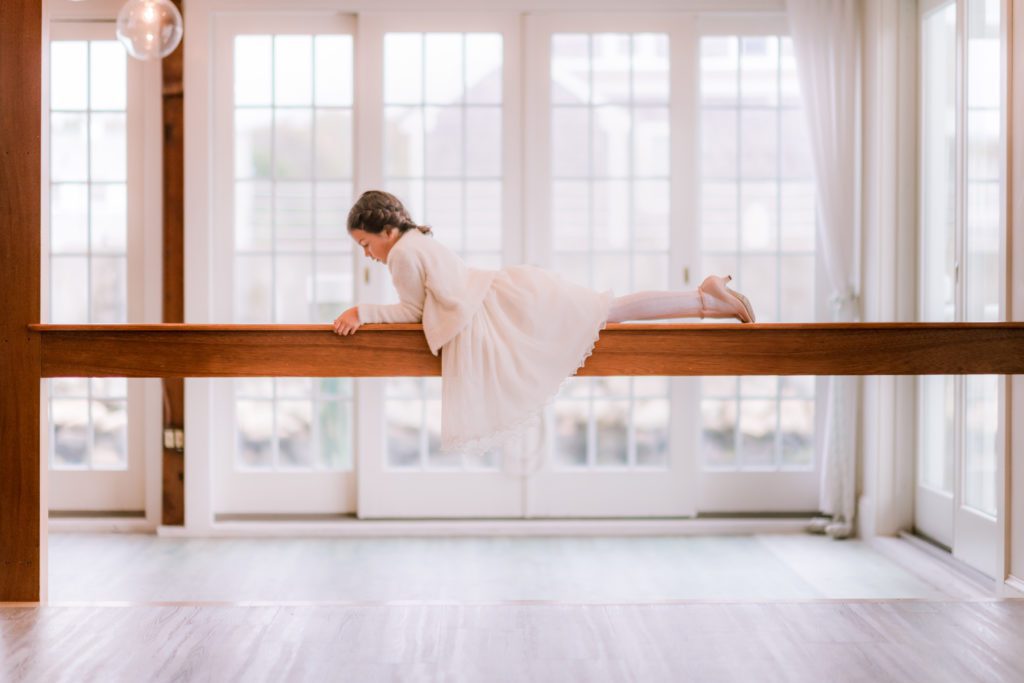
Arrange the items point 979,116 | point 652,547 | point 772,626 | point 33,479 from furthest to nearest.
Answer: point 652,547
point 979,116
point 33,479
point 772,626

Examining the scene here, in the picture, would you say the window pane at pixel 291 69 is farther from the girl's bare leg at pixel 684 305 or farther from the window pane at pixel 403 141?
the girl's bare leg at pixel 684 305

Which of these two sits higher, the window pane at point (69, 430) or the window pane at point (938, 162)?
the window pane at point (938, 162)

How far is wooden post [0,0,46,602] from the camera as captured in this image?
3.02 m

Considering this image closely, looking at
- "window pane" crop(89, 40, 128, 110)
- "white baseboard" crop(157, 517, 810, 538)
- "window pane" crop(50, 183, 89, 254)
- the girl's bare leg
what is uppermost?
"window pane" crop(89, 40, 128, 110)

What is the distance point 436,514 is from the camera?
459cm

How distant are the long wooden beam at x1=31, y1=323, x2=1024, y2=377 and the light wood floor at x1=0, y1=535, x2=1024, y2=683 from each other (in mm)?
744

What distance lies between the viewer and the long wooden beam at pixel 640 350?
9.47 feet

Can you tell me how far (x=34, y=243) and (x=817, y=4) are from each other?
3503mm

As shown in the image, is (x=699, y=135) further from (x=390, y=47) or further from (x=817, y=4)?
(x=390, y=47)

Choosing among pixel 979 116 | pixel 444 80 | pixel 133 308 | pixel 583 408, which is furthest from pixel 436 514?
pixel 979 116

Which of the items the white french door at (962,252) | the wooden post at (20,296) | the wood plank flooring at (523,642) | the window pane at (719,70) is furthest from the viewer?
the window pane at (719,70)

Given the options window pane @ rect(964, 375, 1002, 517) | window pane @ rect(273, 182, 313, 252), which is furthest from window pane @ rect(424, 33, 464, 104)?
window pane @ rect(964, 375, 1002, 517)

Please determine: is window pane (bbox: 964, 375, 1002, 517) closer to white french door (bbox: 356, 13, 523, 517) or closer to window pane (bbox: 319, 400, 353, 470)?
white french door (bbox: 356, 13, 523, 517)

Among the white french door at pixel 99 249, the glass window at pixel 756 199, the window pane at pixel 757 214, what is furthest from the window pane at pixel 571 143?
the white french door at pixel 99 249
